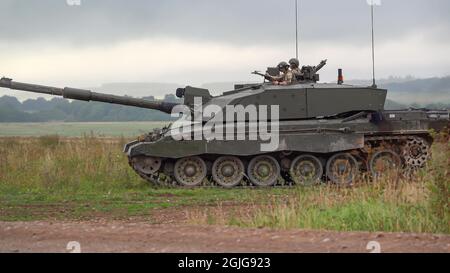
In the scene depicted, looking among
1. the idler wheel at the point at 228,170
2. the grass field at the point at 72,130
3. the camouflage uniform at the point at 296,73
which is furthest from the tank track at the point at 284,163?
the grass field at the point at 72,130

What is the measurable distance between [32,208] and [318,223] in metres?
6.35

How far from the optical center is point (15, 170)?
72.1 feet

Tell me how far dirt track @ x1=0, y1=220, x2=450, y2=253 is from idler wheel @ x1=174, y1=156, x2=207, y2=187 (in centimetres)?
939

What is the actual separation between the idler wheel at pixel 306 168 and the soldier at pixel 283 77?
1.98m

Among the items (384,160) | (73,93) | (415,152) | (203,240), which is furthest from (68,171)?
(203,240)

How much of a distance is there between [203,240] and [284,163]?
35.8ft

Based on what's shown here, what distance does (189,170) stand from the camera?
19734 millimetres

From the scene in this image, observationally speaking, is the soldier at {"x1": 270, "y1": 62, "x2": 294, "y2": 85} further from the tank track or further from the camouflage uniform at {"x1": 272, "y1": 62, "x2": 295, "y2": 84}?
the tank track

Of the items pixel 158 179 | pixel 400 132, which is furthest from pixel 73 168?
pixel 400 132

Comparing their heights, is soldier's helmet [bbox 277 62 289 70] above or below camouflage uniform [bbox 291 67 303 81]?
above

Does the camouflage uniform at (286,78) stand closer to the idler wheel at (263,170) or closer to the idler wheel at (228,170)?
the idler wheel at (263,170)

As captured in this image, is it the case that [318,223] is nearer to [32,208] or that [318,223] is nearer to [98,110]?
[32,208]

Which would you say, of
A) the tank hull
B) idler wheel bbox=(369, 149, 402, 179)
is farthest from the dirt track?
idler wheel bbox=(369, 149, 402, 179)

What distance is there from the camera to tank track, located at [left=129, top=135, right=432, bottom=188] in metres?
19.6
